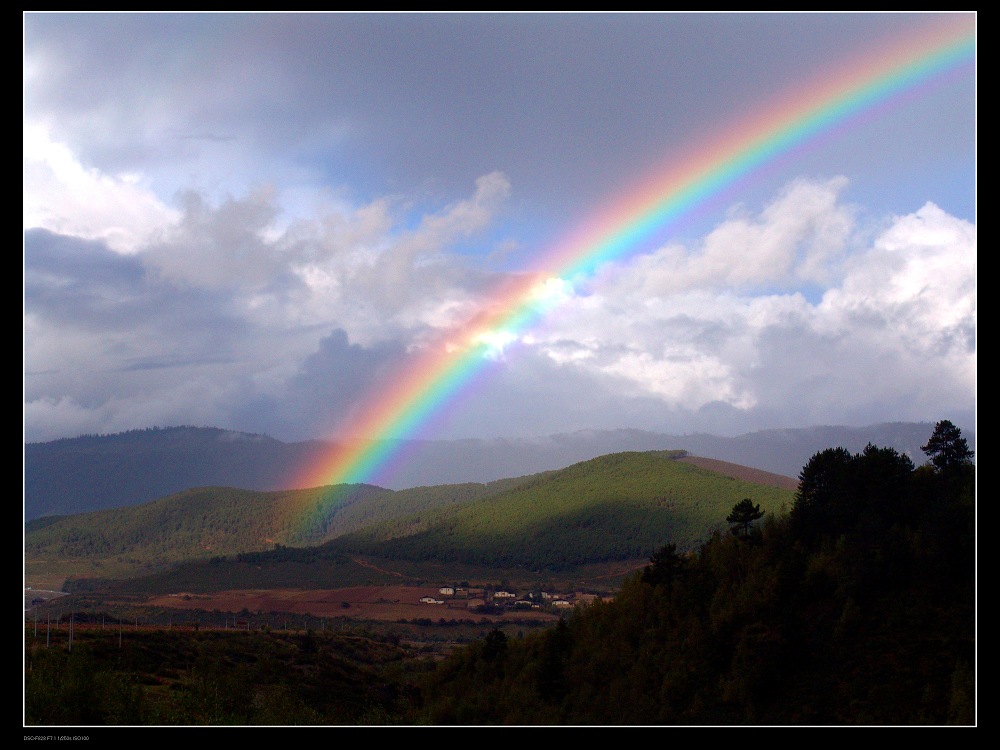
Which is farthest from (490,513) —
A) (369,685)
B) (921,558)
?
(921,558)

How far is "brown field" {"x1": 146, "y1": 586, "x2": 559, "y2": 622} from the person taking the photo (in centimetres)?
9362

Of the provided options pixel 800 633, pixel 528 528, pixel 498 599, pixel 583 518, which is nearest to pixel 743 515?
pixel 800 633

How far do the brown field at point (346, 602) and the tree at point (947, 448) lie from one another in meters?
55.7

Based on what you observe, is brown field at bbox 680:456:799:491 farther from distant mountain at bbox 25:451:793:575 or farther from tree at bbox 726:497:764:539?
tree at bbox 726:497:764:539

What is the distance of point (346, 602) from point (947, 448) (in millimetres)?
83402

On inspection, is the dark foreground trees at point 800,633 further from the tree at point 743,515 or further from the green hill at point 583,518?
the green hill at point 583,518

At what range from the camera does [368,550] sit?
15450cm

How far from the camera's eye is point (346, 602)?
345 feet

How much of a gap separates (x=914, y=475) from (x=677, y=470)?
427ft

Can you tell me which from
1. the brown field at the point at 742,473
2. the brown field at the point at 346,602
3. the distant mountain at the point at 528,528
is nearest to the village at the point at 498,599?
the brown field at the point at 346,602

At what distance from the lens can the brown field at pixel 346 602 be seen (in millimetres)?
93625

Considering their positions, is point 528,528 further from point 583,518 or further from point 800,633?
point 800,633

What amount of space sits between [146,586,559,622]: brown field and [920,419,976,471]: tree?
55.7 meters
